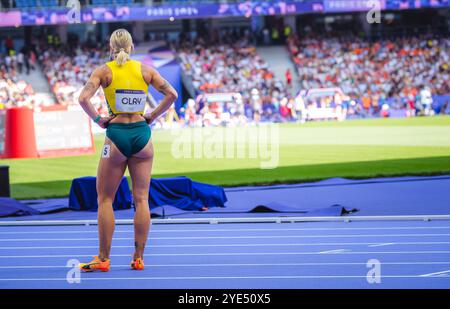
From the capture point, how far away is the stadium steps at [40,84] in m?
43.2

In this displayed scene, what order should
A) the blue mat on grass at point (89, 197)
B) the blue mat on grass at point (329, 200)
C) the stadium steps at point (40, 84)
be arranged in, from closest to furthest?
the blue mat on grass at point (329, 200) < the blue mat on grass at point (89, 197) < the stadium steps at point (40, 84)

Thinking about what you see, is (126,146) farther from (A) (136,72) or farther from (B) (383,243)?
(B) (383,243)

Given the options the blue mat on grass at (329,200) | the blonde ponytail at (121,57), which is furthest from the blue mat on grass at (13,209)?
the blonde ponytail at (121,57)

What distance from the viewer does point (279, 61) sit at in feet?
165

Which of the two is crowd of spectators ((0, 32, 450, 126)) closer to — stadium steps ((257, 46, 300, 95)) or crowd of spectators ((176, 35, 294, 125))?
crowd of spectators ((176, 35, 294, 125))

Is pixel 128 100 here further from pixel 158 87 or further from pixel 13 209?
pixel 13 209

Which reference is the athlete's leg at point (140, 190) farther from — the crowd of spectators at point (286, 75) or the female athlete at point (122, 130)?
the crowd of spectators at point (286, 75)

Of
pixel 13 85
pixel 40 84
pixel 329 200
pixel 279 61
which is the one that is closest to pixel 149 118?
pixel 329 200

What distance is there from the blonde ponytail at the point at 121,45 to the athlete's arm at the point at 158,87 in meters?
0.22

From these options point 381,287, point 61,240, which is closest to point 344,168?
point 61,240

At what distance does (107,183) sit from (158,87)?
0.87 metres

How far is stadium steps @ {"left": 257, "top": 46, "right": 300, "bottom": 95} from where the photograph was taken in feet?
159

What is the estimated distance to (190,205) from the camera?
40.1 ft

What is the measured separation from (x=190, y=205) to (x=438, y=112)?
112 feet
